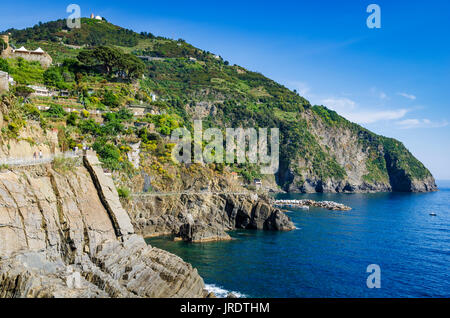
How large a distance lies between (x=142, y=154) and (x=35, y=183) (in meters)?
33.7

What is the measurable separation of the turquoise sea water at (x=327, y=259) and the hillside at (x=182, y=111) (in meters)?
20.4

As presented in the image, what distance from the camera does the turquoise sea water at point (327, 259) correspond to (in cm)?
3434

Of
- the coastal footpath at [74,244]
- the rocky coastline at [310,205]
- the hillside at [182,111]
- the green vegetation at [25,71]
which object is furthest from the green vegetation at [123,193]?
the rocky coastline at [310,205]

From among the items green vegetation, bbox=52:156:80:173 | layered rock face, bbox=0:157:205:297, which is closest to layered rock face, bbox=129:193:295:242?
layered rock face, bbox=0:157:205:297

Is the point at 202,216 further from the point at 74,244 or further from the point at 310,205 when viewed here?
the point at 310,205

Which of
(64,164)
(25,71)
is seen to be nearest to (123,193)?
(64,164)

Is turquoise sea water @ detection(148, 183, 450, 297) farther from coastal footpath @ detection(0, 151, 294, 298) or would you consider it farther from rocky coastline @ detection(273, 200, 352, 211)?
rocky coastline @ detection(273, 200, 352, 211)

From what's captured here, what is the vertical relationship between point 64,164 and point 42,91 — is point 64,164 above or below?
below

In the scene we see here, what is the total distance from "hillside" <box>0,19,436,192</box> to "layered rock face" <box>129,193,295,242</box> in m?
4.94

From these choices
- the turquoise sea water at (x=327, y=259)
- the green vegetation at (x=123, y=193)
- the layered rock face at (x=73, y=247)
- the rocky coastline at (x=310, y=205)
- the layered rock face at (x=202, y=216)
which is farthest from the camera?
the rocky coastline at (x=310, y=205)

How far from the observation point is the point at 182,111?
120312 millimetres

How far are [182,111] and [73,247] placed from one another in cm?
9398

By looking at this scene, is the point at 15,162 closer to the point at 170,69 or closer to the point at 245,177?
the point at 245,177

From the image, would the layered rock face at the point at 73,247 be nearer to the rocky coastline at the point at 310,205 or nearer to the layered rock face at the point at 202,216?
the layered rock face at the point at 202,216
